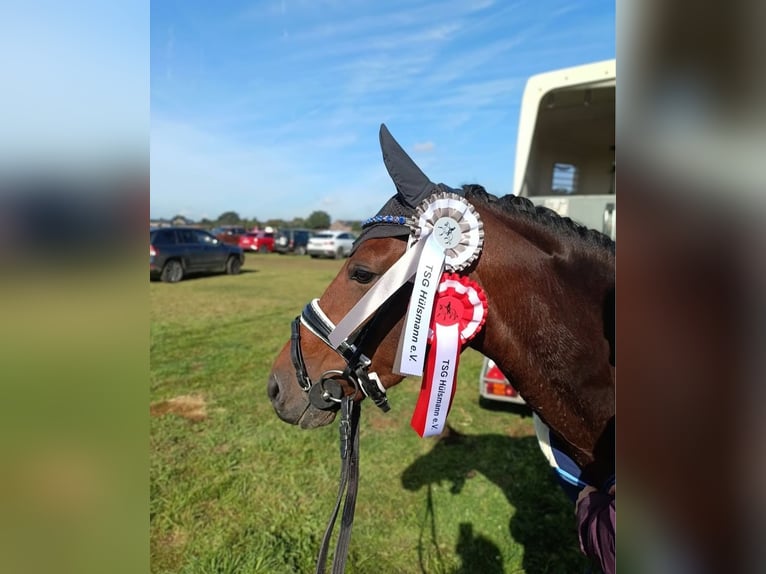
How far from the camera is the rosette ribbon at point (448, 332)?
170 centimetres

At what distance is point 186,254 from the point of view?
1709 centimetres

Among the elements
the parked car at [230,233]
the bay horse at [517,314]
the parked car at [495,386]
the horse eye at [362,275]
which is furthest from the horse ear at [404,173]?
the parked car at [230,233]

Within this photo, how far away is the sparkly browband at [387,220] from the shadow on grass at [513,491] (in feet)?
7.69

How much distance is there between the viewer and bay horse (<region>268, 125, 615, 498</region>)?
172cm

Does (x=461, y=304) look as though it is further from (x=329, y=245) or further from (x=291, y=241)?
(x=291, y=241)

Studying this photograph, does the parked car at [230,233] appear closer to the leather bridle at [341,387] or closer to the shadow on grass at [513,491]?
the shadow on grass at [513,491]

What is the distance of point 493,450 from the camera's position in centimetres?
459

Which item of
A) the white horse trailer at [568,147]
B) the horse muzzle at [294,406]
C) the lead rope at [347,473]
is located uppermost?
the white horse trailer at [568,147]
